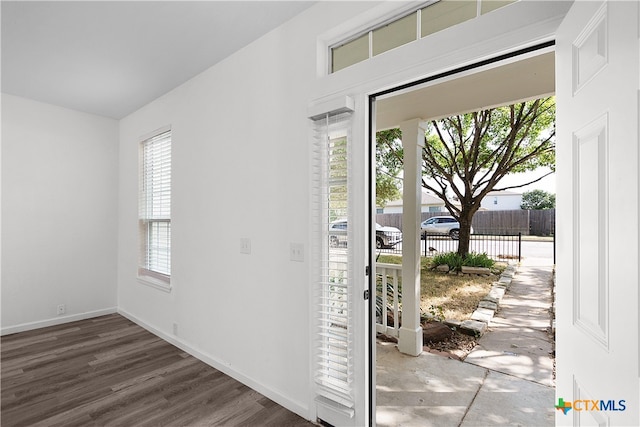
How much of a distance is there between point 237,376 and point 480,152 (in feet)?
16.5

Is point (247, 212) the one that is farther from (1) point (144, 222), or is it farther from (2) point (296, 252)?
(1) point (144, 222)

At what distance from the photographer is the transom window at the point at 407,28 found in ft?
5.04

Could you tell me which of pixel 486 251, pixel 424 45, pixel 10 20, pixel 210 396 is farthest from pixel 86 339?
pixel 486 251

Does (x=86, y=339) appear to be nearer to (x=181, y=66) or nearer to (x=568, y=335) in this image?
(x=181, y=66)

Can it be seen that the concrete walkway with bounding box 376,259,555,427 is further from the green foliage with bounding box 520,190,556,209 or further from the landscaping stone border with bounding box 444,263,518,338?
the green foliage with bounding box 520,190,556,209

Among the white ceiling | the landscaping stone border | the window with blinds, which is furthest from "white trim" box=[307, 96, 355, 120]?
the landscaping stone border

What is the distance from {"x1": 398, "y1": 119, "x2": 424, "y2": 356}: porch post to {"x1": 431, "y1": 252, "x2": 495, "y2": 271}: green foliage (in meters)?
3.25

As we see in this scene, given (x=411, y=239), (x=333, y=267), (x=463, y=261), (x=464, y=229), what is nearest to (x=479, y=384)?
(x=411, y=239)

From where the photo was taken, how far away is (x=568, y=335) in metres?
1.02

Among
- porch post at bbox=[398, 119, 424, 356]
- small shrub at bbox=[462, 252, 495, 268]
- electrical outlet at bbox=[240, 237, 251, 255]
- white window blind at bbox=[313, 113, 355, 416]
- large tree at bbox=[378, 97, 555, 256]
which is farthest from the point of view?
small shrub at bbox=[462, 252, 495, 268]

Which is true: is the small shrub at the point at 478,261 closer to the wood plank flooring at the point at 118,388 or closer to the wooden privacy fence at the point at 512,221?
the wooden privacy fence at the point at 512,221

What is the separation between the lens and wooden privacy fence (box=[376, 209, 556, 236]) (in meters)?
5.95

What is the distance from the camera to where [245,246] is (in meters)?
2.58

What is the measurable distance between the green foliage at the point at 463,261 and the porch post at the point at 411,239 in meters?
3.25
